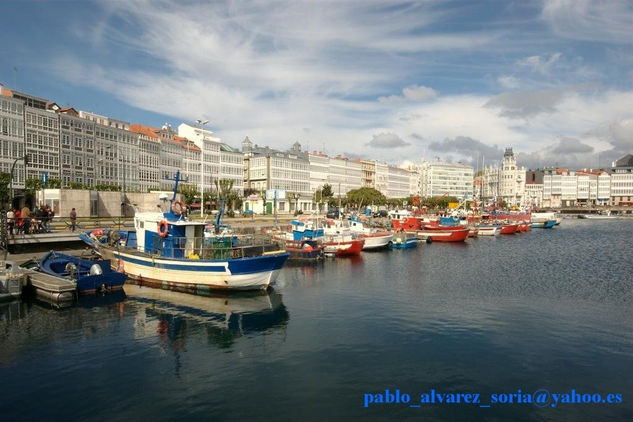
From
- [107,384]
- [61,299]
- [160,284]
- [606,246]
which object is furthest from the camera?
[606,246]

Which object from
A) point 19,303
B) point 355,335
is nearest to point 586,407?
point 355,335

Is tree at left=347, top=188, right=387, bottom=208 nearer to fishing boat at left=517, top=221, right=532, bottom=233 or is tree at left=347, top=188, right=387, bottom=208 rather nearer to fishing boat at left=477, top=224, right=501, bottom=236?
fishing boat at left=517, top=221, right=532, bottom=233

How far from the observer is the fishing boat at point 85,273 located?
29000 millimetres

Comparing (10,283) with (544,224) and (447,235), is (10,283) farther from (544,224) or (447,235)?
(544,224)

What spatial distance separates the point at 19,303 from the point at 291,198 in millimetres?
108201

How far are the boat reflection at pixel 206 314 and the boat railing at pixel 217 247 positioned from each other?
8.62 feet

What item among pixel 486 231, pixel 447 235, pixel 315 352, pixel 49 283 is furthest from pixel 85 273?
pixel 486 231

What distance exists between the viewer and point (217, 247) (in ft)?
102

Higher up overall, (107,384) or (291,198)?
(291,198)

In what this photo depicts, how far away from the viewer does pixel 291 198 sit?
441 feet

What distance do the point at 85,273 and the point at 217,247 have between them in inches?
348

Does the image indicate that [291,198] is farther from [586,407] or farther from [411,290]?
[586,407]

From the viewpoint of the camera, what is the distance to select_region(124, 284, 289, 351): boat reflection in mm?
22814

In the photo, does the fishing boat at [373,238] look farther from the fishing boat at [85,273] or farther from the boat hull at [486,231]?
the fishing boat at [85,273]
